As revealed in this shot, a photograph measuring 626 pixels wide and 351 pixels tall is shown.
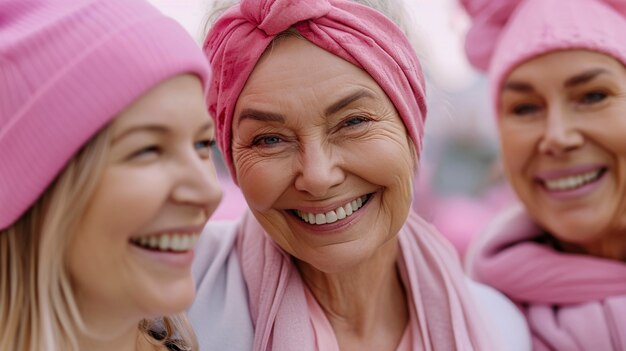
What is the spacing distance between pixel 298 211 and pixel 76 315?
24.0 inches

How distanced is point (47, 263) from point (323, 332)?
83 cm

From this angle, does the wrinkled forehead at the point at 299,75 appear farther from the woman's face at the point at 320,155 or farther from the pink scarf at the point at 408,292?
the pink scarf at the point at 408,292

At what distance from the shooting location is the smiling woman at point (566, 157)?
2.28 metres

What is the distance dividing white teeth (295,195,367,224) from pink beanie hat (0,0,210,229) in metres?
0.58

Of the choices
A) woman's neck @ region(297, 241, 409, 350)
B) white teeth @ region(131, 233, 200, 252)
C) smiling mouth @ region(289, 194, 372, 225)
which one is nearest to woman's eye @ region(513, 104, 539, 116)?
woman's neck @ region(297, 241, 409, 350)

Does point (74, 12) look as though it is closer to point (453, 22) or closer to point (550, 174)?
point (550, 174)

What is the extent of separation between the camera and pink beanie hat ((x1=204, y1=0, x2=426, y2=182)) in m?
1.75

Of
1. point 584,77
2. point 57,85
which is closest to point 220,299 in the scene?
point 57,85

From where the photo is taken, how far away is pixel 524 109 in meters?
2.42

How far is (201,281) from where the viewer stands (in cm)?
203

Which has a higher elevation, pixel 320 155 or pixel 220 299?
pixel 320 155

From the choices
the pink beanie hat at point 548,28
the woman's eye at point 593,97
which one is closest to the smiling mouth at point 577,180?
the woman's eye at point 593,97

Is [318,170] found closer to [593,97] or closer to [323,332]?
[323,332]

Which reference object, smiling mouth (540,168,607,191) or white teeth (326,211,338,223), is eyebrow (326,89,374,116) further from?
smiling mouth (540,168,607,191)
